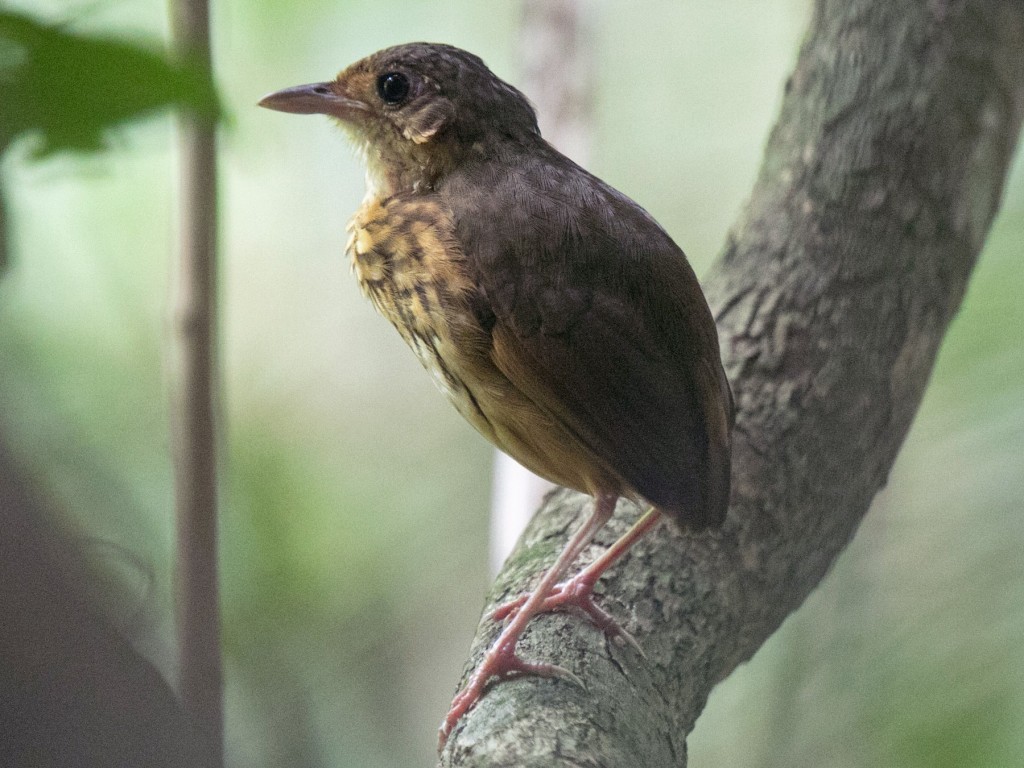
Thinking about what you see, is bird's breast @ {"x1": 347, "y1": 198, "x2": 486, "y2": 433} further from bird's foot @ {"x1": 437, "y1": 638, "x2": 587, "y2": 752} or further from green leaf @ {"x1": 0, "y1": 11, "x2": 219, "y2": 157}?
green leaf @ {"x1": 0, "y1": 11, "x2": 219, "y2": 157}

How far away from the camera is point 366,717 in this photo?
521cm

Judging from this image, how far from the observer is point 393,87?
9.16 ft

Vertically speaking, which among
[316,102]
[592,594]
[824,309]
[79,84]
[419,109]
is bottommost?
[592,594]

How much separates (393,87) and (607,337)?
91 cm

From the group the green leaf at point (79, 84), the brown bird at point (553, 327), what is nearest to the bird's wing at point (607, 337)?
the brown bird at point (553, 327)

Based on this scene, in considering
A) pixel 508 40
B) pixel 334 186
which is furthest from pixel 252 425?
pixel 508 40

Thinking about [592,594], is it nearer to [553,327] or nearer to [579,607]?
[579,607]

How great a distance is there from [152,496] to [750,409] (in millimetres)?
3417

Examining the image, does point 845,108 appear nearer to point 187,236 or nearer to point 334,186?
point 187,236

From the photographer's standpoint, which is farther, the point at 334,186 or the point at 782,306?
the point at 334,186

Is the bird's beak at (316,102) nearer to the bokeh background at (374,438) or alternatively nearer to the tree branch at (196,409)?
the bokeh background at (374,438)

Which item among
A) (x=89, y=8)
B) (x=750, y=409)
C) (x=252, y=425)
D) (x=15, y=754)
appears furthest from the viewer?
(x=252, y=425)

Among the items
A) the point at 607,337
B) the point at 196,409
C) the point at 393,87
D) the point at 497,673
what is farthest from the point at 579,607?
the point at 393,87

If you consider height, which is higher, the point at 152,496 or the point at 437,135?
the point at 437,135
